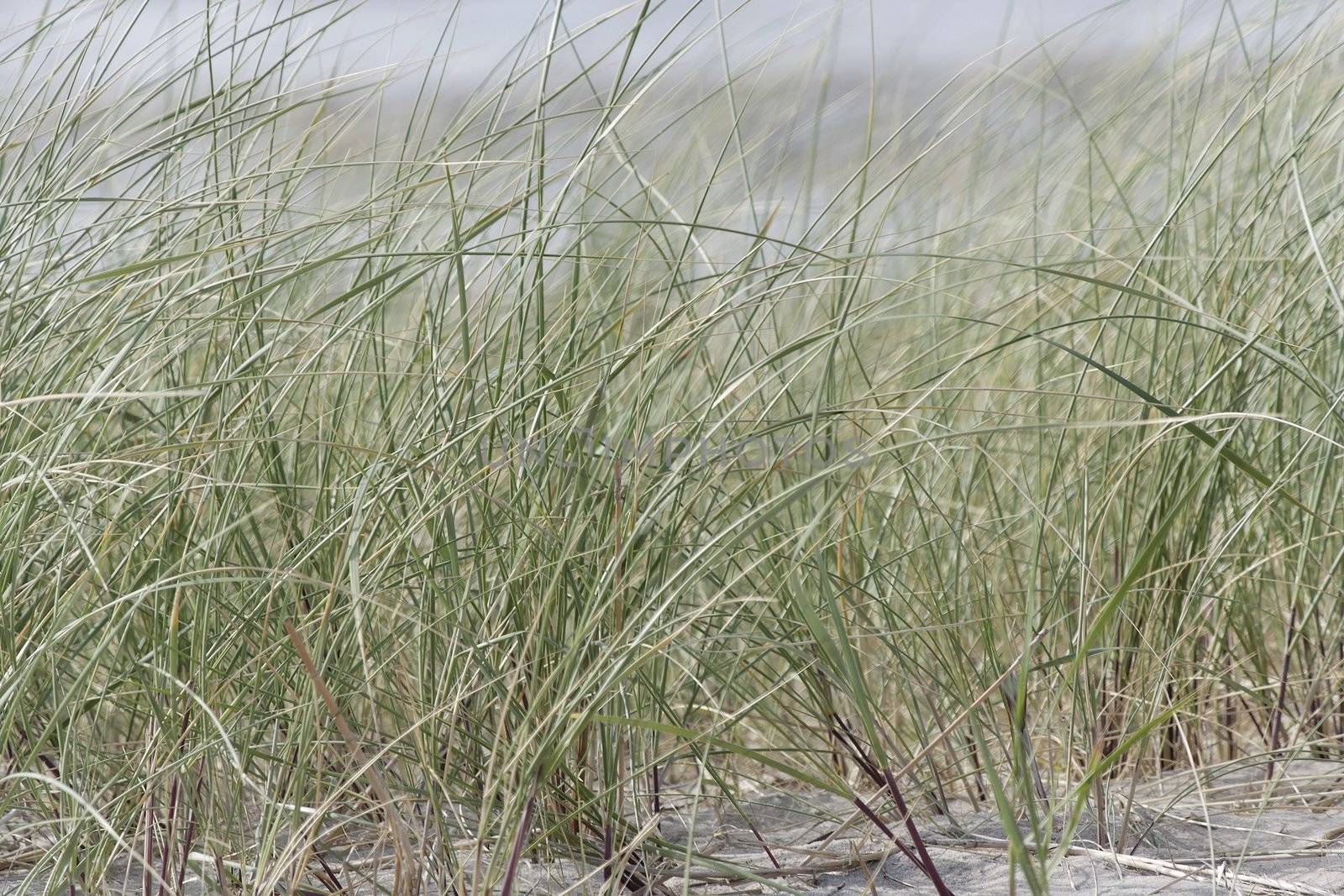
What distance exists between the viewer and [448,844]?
0.93 meters

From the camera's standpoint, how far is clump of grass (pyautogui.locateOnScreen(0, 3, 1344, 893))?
928 millimetres

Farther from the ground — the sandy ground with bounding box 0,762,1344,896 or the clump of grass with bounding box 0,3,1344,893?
the clump of grass with bounding box 0,3,1344,893

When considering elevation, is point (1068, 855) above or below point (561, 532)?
below

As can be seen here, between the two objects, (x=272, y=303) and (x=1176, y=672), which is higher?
(x=272, y=303)

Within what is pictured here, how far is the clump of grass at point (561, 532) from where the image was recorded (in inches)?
36.5

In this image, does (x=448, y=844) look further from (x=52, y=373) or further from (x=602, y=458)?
(x=52, y=373)

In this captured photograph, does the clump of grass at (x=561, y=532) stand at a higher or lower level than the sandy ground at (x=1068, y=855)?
higher

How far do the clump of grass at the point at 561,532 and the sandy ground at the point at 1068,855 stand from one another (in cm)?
3

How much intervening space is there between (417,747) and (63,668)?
0.41 meters

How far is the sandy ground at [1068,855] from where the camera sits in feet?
3.22

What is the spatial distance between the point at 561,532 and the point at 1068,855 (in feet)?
1.71

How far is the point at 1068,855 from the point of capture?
1.04m

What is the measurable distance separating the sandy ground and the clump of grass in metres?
0.03

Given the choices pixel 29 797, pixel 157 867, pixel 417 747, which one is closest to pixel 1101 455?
pixel 417 747
